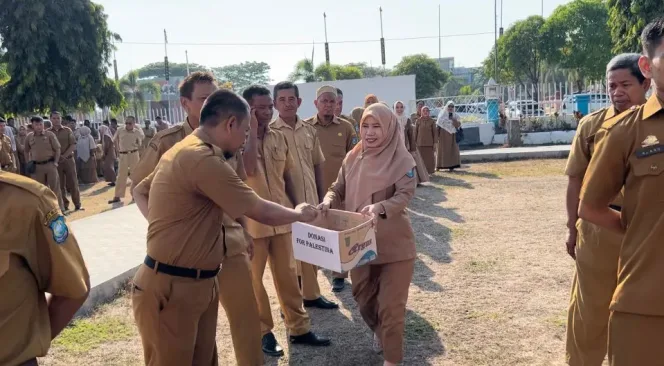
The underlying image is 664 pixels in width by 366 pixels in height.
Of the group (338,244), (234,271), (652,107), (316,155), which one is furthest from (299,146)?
(652,107)

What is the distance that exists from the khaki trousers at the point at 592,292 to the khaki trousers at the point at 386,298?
1.01 m

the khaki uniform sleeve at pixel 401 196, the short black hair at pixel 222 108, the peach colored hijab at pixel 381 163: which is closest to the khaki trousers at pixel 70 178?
the peach colored hijab at pixel 381 163

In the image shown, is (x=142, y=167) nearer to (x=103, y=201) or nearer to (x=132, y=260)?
(x=132, y=260)

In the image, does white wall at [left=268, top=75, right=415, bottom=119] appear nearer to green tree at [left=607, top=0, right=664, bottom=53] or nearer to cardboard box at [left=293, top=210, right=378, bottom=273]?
green tree at [left=607, top=0, right=664, bottom=53]

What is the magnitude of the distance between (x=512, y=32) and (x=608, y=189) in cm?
3762

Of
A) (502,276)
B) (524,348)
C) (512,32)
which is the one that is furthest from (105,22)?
(512,32)

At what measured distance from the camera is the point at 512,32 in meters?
37.2

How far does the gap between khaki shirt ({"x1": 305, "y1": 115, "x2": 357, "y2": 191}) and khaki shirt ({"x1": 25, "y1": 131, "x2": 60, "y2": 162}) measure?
6.27m

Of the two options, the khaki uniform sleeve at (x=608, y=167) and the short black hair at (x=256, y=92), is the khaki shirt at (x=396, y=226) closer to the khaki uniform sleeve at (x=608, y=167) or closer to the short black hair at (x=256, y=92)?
the short black hair at (x=256, y=92)

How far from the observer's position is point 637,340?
1993 mm

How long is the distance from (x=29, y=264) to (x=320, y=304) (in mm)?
3720

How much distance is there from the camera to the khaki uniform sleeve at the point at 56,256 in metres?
1.83

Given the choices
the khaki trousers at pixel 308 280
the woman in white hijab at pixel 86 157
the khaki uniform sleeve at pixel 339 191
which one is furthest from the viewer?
the woman in white hijab at pixel 86 157

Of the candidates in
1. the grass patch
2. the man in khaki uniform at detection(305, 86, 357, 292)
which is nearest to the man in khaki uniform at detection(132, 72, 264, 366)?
the grass patch
